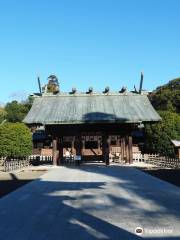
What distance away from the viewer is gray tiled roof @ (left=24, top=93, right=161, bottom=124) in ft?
118

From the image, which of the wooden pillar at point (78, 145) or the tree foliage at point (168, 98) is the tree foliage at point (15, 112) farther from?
the wooden pillar at point (78, 145)

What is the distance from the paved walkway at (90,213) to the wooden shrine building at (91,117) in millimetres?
18502

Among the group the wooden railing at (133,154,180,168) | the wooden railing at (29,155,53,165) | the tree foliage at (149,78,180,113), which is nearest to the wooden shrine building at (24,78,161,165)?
the wooden railing at (133,154,180,168)

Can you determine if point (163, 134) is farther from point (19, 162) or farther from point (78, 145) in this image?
point (19, 162)

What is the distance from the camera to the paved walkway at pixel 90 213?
337 inches

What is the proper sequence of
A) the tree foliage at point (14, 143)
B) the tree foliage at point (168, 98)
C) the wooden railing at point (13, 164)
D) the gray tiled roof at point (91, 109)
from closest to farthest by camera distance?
the wooden railing at point (13, 164) < the gray tiled roof at point (91, 109) < the tree foliage at point (14, 143) < the tree foliage at point (168, 98)

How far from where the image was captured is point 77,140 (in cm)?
3703

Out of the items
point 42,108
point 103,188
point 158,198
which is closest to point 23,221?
point 158,198

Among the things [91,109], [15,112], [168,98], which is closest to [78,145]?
[91,109]

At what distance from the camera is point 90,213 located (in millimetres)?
11148

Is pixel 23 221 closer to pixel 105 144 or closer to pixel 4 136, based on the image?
pixel 105 144

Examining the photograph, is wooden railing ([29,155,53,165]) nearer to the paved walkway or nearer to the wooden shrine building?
the wooden shrine building

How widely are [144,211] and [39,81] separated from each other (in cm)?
3361

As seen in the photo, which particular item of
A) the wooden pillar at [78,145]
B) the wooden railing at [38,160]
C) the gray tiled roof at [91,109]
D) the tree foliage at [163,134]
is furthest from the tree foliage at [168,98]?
the wooden pillar at [78,145]
